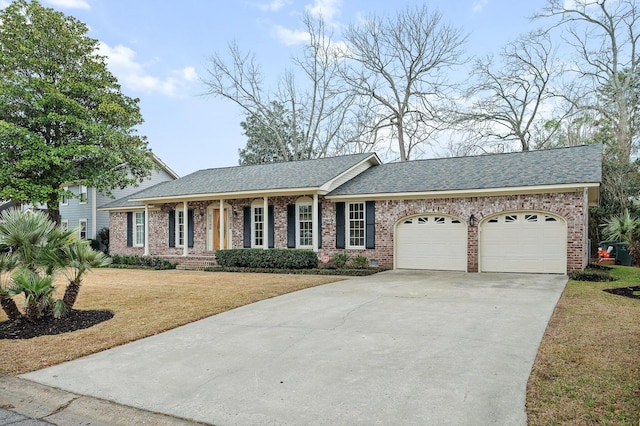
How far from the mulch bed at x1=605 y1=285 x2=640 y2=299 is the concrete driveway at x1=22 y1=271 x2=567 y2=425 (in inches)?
89.3

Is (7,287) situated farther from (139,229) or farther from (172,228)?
(139,229)

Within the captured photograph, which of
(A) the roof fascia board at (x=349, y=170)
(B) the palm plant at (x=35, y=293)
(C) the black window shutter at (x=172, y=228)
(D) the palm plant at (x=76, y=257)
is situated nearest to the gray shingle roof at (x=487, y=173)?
(A) the roof fascia board at (x=349, y=170)

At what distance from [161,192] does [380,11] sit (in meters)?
18.8

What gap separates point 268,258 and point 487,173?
8.51m

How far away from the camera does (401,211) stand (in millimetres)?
15273

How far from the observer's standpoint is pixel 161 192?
66.8 ft

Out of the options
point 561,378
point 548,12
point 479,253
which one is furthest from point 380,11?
point 561,378

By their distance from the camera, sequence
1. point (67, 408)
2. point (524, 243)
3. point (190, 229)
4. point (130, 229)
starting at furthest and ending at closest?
point (130, 229), point (190, 229), point (524, 243), point (67, 408)

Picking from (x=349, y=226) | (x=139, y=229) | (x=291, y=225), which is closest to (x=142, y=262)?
(x=139, y=229)

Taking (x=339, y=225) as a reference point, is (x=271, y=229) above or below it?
below

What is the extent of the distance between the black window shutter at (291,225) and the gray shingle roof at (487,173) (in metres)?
1.87

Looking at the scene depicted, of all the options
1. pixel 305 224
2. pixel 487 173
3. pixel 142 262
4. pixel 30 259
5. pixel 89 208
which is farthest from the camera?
pixel 89 208

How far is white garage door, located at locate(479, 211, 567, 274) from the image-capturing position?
42.6 feet

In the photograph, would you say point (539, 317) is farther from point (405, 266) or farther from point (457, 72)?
point (457, 72)
